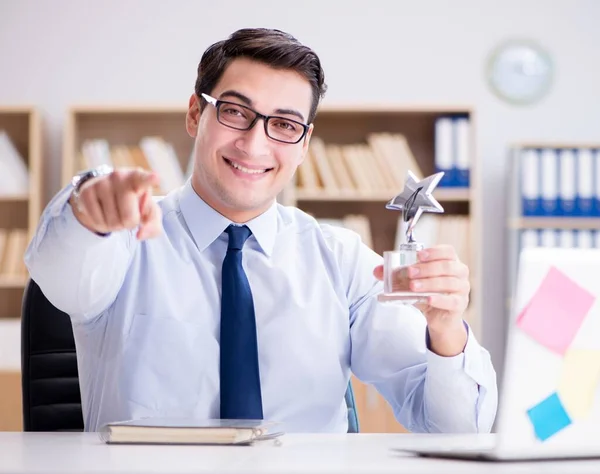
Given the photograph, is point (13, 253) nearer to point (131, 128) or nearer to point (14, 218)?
point (14, 218)

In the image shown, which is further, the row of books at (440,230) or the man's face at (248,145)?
the row of books at (440,230)

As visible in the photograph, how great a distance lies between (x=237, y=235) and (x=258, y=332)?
20cm

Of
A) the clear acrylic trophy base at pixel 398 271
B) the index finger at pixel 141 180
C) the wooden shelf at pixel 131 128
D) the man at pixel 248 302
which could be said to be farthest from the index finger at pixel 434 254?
the wooden shelf at pixel 131 128

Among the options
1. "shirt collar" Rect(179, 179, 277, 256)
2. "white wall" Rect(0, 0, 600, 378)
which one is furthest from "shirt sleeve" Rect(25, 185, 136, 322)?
"white wall" Rect(0, 0, 600, 378)

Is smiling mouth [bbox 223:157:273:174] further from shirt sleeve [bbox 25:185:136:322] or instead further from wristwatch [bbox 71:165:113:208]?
wristwatch [bbox 71:165:113:208]

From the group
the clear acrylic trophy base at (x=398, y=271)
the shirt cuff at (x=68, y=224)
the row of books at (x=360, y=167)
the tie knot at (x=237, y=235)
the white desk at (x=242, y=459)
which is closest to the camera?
the white desk at (x=242, y=459)

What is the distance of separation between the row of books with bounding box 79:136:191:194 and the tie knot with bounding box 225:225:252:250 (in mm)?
2353

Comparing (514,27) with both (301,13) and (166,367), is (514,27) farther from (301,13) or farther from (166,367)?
(166,367)

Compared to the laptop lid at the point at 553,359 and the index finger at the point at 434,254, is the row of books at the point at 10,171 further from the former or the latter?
the laptop lid at the point at 553,359

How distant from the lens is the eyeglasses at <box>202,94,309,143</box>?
5.62 feet

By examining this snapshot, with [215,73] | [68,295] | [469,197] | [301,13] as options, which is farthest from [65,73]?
[68,295]

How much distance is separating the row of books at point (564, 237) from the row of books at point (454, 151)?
40 centimetres

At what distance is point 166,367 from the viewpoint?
5.24 ft

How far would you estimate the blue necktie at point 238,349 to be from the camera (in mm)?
1538
